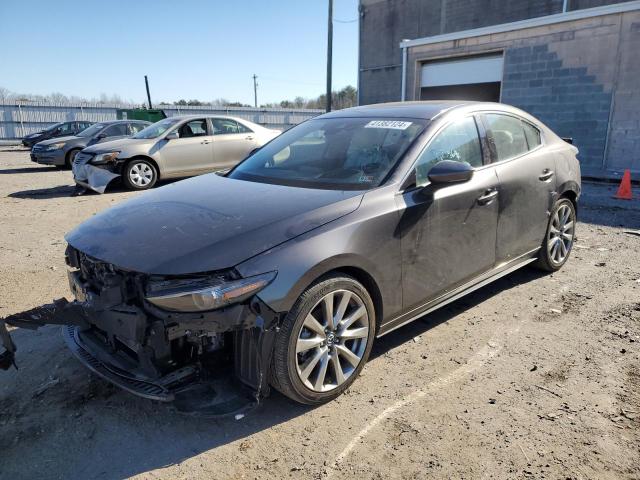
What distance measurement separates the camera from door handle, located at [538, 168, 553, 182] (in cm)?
438

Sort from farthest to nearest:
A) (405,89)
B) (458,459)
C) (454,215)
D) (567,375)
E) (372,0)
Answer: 1. (372,0)
2. (405,89)
3. (454,215)
4. (567,375)
5. (458,459)

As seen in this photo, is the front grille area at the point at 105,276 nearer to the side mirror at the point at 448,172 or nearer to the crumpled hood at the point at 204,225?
the crumpled hood at the point at 204,225

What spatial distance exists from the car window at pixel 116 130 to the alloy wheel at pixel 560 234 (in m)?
13.4

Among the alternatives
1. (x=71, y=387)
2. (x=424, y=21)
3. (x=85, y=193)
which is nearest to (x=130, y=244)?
(x=71, y=387)

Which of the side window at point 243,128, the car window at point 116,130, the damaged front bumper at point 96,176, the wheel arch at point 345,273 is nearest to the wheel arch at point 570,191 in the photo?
the wheel arch at point 345,273

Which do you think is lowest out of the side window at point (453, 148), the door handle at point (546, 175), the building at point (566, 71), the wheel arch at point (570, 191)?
the wheel arch at point (570, 191)

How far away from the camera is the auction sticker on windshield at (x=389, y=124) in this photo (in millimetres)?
3545

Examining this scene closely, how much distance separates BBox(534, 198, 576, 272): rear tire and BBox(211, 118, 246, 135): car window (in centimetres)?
822

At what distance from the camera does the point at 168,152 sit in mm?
10578

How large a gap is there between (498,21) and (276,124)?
712 inches

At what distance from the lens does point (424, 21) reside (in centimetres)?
2455

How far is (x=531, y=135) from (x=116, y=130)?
13.5 meters

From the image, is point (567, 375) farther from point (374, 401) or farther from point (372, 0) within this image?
point (372, 0)

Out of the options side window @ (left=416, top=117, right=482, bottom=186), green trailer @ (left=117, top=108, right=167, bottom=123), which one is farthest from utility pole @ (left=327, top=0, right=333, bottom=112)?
side window @ (left=416, top=117, right=482, bottom=186)
